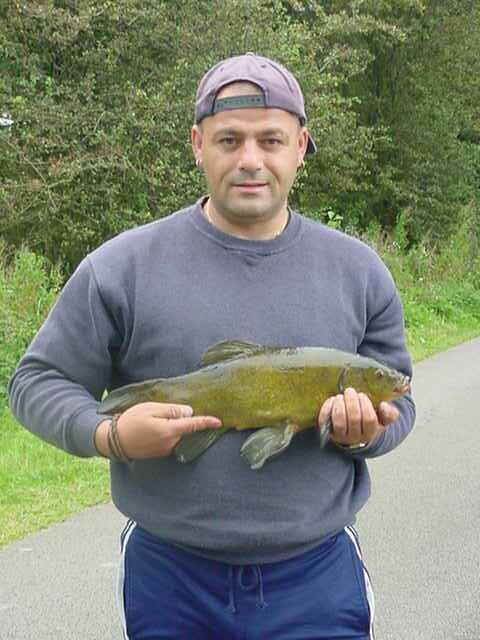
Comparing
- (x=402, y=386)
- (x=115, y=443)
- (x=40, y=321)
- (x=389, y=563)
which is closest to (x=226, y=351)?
(x=115, y=443)

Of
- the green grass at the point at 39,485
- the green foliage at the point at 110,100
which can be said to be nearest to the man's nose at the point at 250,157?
the green grass at the point at 39,485

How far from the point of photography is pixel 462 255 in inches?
710

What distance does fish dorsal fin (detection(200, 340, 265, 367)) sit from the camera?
2.11 m

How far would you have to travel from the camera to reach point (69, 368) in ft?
7.26

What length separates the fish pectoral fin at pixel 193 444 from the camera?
6.90 ft

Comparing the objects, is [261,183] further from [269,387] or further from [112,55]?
[112,55]

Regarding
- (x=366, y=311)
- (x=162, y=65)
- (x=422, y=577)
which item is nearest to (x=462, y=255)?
(x=162, y=65)

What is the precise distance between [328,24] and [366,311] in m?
12.8

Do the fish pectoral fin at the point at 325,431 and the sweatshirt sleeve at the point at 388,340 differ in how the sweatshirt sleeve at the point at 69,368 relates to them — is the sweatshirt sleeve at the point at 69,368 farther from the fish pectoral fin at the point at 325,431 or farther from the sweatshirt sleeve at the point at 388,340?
the sweatshirt sleeve at the point at 388,340

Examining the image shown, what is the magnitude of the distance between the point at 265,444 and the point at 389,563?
320cm

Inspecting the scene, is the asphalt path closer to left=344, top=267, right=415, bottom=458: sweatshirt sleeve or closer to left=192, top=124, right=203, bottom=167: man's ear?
left=344, top=267, right=415, bottom=458: sweatshirt sleeve

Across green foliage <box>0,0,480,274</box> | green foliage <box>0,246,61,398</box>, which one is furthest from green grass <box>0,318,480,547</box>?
green foliage <box>0,0,480,274</box>

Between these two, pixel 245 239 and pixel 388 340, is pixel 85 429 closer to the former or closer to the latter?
pixel 245 239

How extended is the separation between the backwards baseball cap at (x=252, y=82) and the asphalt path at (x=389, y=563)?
2881mm
